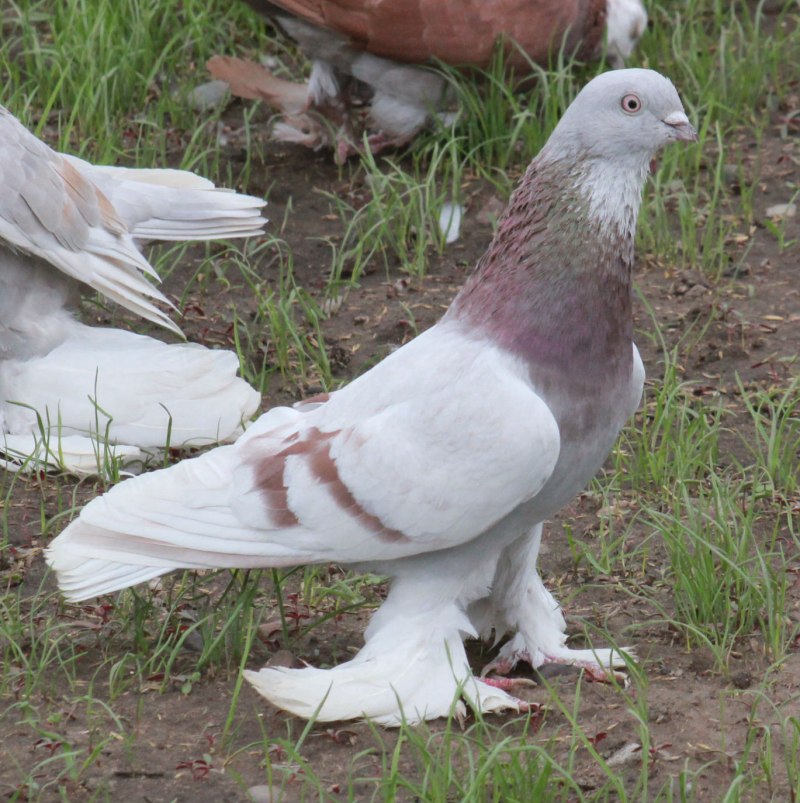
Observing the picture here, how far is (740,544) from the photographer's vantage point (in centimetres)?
342

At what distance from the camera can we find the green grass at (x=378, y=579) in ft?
9.59

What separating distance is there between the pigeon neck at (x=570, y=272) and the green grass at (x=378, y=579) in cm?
65

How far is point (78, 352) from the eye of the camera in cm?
451

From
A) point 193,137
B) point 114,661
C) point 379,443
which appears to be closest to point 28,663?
point 114,661

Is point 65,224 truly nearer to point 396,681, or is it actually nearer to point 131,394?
point 131,394

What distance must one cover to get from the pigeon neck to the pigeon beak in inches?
3.9

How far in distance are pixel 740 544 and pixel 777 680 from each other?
35cm

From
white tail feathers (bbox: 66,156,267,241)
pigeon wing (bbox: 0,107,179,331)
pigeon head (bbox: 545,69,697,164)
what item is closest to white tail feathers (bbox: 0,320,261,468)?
pigeon wing (bbox: 0,107,179,331)

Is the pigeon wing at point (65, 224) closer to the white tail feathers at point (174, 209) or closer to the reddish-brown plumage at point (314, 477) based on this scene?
the white tail feathers at point (174, 209)

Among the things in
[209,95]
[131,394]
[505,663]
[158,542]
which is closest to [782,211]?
[209,95]

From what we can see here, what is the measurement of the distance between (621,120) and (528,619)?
3.70 ft

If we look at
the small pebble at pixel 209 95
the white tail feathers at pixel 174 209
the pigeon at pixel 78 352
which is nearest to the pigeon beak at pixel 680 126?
the pigeon at pixel 78 352

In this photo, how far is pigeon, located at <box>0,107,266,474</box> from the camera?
4.31 m

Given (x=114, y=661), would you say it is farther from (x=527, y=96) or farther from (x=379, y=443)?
(x=527, y=96)
